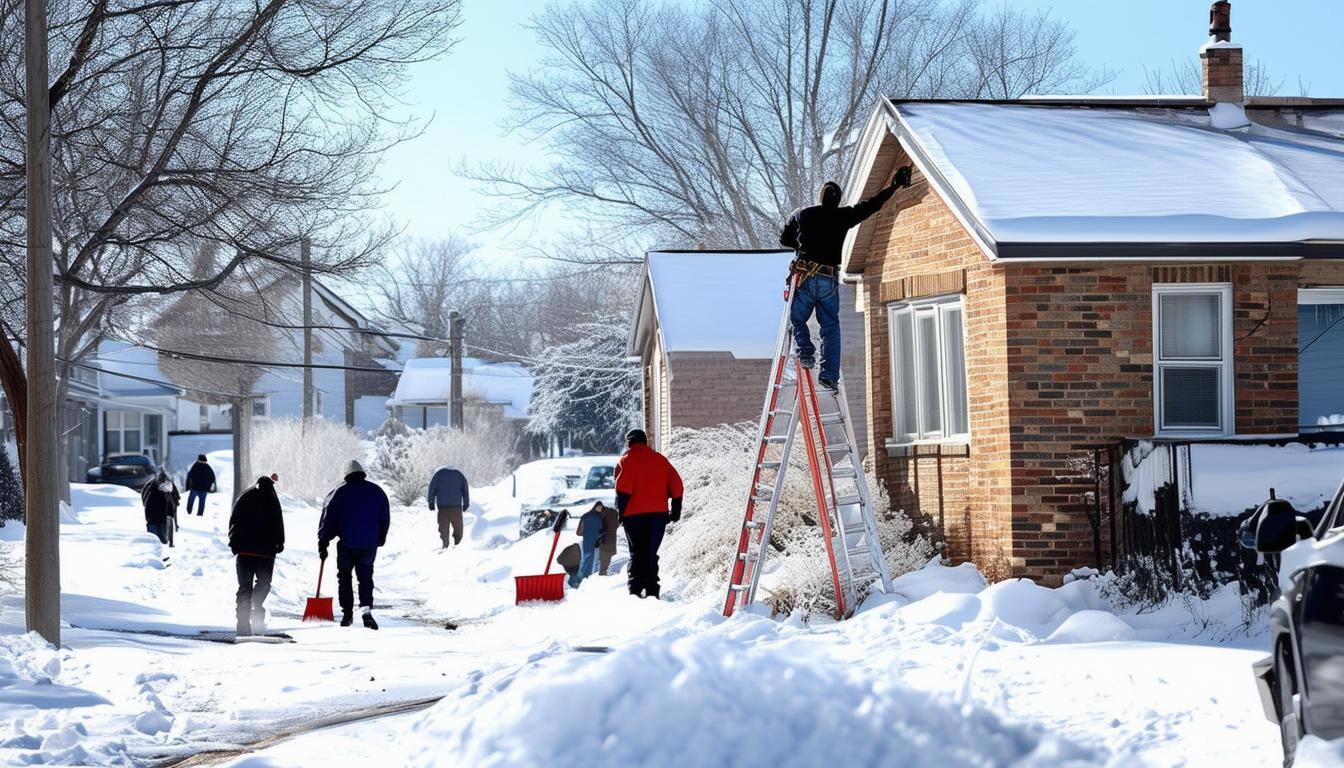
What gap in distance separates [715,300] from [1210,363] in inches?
550

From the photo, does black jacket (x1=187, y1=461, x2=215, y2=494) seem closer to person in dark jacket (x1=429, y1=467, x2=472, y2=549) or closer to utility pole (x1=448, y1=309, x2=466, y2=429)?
utility pole (x1=448, y1=309, x2=466, y2=429)

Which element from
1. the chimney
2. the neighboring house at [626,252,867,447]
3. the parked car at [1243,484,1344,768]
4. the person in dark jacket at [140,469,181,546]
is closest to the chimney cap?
the chimney

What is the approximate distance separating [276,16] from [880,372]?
25.4ft

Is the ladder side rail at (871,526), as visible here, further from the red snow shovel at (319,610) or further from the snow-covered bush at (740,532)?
the red snow shovel at (319,610)

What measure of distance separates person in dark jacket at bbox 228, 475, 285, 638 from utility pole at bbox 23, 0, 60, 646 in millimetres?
3068

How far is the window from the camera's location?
1562cm

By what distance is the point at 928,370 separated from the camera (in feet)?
53.4

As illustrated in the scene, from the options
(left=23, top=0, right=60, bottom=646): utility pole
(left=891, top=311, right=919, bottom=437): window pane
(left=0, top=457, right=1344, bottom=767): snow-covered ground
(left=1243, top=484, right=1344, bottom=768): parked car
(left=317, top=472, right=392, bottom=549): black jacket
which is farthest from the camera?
(left=891, top=311, right=919, bottom=437): window pane

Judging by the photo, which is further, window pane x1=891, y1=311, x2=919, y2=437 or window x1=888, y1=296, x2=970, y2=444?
window pane x1=891, y1=311, x2=919, y2=437

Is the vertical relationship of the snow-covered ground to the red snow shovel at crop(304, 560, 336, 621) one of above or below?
above

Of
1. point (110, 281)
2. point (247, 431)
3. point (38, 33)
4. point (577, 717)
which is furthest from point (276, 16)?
point (247, 431)

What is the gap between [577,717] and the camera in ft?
22.2

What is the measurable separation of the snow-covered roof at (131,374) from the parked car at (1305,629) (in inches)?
2299

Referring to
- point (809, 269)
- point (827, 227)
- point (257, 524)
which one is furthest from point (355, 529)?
point (827, 227)
